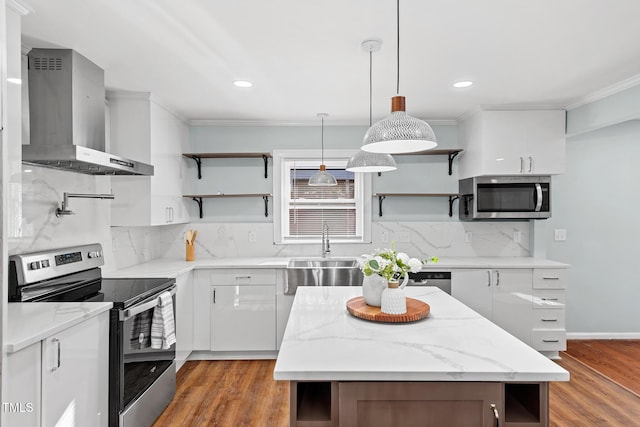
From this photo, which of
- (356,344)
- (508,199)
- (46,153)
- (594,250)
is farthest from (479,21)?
(594,250)

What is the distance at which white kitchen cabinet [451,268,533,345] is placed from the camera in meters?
3.40

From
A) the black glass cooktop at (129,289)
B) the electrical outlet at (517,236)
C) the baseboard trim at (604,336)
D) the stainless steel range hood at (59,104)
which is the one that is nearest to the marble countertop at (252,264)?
the electrical outlet at (517,236)

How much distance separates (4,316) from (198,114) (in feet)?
8.98

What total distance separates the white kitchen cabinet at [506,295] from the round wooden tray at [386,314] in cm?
166

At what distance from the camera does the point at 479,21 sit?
190cm

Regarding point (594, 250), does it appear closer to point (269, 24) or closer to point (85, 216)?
point (269, 24)

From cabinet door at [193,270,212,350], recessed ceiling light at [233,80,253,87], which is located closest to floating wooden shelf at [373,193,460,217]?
recessed ceiling light at [233,80,253,87]

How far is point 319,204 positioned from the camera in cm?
411

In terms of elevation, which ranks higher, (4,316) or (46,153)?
(46,153)

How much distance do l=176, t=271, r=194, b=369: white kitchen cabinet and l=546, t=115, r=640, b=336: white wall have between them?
366 centimetres

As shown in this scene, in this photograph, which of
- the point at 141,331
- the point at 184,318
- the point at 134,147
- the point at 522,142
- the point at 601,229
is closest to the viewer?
the point at 141,331

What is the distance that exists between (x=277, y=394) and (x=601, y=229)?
12.0 ft

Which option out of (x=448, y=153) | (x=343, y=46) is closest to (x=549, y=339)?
(x=448, y=153)

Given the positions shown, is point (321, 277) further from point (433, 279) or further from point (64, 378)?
point (64, 378)
